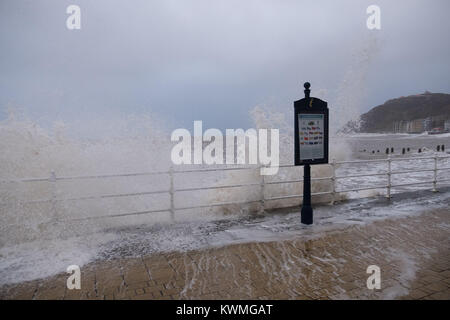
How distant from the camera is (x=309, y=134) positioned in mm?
6422

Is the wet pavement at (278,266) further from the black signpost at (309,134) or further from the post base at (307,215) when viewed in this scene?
the black signpost at (309,134)

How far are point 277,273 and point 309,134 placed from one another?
10.4ft

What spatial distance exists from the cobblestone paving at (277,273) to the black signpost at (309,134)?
1478 millimetres

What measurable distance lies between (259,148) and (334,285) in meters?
7.35

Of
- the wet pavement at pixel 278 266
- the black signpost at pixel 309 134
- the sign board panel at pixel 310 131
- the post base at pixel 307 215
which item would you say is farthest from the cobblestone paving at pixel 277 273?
the sign board panel at pixel 310 131

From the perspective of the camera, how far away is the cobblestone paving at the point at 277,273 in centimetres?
368

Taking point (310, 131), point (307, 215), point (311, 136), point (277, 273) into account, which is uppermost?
point (310, 131)

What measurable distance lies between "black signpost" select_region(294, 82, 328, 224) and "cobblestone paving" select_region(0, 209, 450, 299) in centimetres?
148

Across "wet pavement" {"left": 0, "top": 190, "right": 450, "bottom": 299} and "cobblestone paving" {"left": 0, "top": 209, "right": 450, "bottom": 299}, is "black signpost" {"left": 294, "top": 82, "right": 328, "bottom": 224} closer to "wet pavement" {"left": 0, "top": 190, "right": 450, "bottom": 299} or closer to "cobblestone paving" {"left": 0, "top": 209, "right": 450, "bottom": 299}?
"wet pavement" {"left": 0, "top": 190, "right": 450, "bottom": 299}

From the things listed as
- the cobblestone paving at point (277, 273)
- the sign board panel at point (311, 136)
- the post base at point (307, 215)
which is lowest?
the cobblestone paving at point (277, 273)

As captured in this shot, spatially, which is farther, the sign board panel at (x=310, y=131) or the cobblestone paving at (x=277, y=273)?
the sign board panel at (x=310, y=131)

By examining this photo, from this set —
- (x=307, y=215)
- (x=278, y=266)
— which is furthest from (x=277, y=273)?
(x=307, y=215)

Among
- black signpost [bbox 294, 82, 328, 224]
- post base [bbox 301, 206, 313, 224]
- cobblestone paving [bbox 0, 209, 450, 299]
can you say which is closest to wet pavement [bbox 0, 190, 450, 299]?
cobblestone paving [bbox 0, 209, 450, 299]

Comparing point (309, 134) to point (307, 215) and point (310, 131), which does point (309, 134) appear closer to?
point (310, 131)
